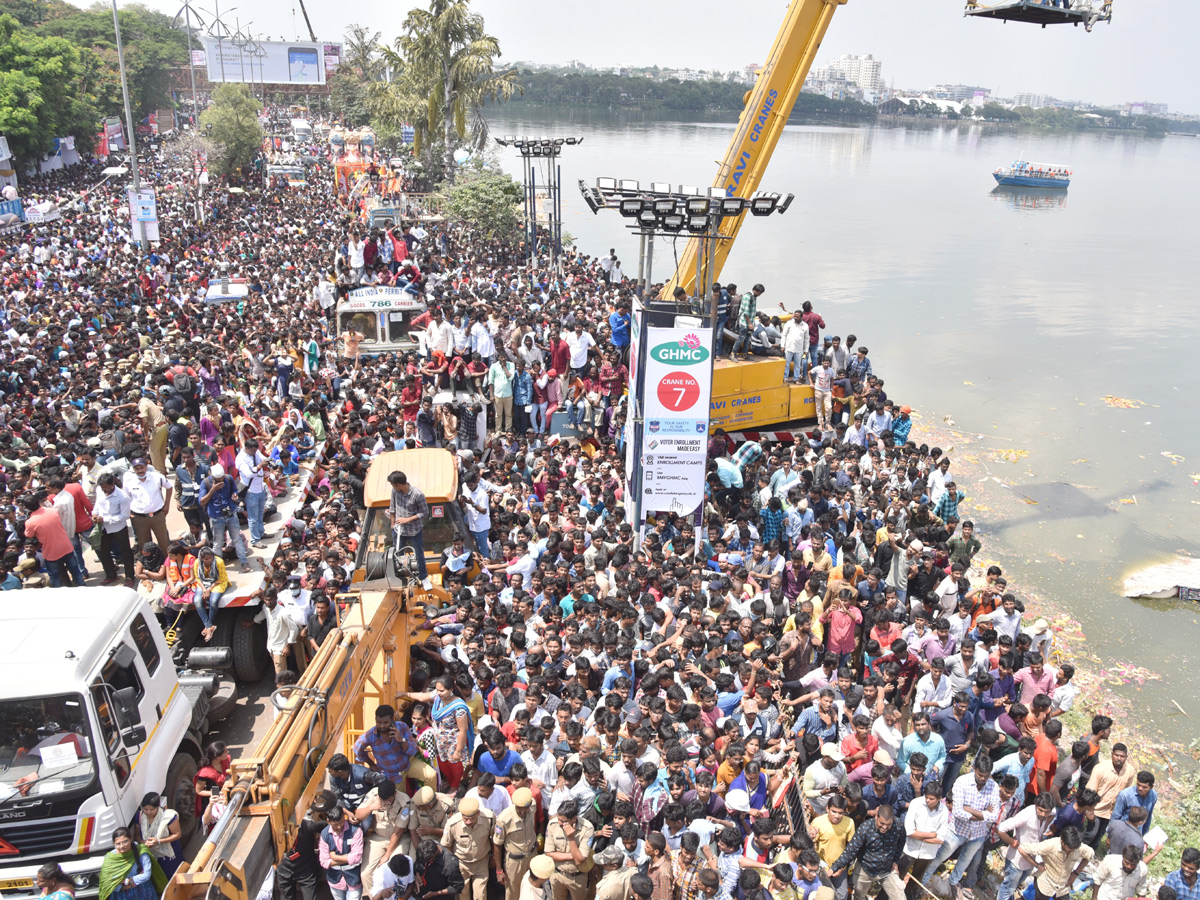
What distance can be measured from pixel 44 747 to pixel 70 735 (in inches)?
6.3

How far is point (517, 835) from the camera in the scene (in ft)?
18.7

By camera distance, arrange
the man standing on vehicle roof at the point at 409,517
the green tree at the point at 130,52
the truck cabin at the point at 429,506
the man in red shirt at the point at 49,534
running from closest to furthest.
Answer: the man standing on vehicle roof at the point at 409,517, the truck cabin at the point at 429,506, the man in red shirt at the point at 49,534, the green tree at the point at 130,52

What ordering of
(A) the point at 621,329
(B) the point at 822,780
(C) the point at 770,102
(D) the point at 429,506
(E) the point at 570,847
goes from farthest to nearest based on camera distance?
(A) the point at 621,329 < (C) the point at 770,102 < (D) the point at 429,506 < (B) the point at 822,780 < (E) the point at 570,847

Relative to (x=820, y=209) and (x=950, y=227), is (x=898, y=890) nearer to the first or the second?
(x=950, y=227)

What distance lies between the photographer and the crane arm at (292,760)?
4469 millimetres

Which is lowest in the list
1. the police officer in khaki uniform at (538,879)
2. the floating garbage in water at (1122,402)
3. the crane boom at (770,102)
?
the floating garbage in water at (1122,402)

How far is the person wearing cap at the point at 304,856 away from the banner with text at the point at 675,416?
216 inches

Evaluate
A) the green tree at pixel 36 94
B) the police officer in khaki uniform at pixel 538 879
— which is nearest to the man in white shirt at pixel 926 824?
the police officer in khaki uniform at pixel 538 879

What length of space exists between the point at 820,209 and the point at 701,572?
6596 centimetres

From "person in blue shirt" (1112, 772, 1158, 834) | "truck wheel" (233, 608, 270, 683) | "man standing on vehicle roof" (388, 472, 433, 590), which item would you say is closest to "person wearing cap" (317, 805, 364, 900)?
"man standing on vehicle roof" (388, 472, 433, 590)

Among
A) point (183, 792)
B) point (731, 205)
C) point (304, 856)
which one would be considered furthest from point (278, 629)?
point (731, 205)

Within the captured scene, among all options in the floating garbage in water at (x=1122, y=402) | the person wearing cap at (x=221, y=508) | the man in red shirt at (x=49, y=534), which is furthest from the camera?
the floating garbage in water at (x=1122, y=402)

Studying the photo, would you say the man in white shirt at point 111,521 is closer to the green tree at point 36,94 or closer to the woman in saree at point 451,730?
the woman in saree at point 451,730

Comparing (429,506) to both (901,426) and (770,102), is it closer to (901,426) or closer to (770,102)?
(901,426)
